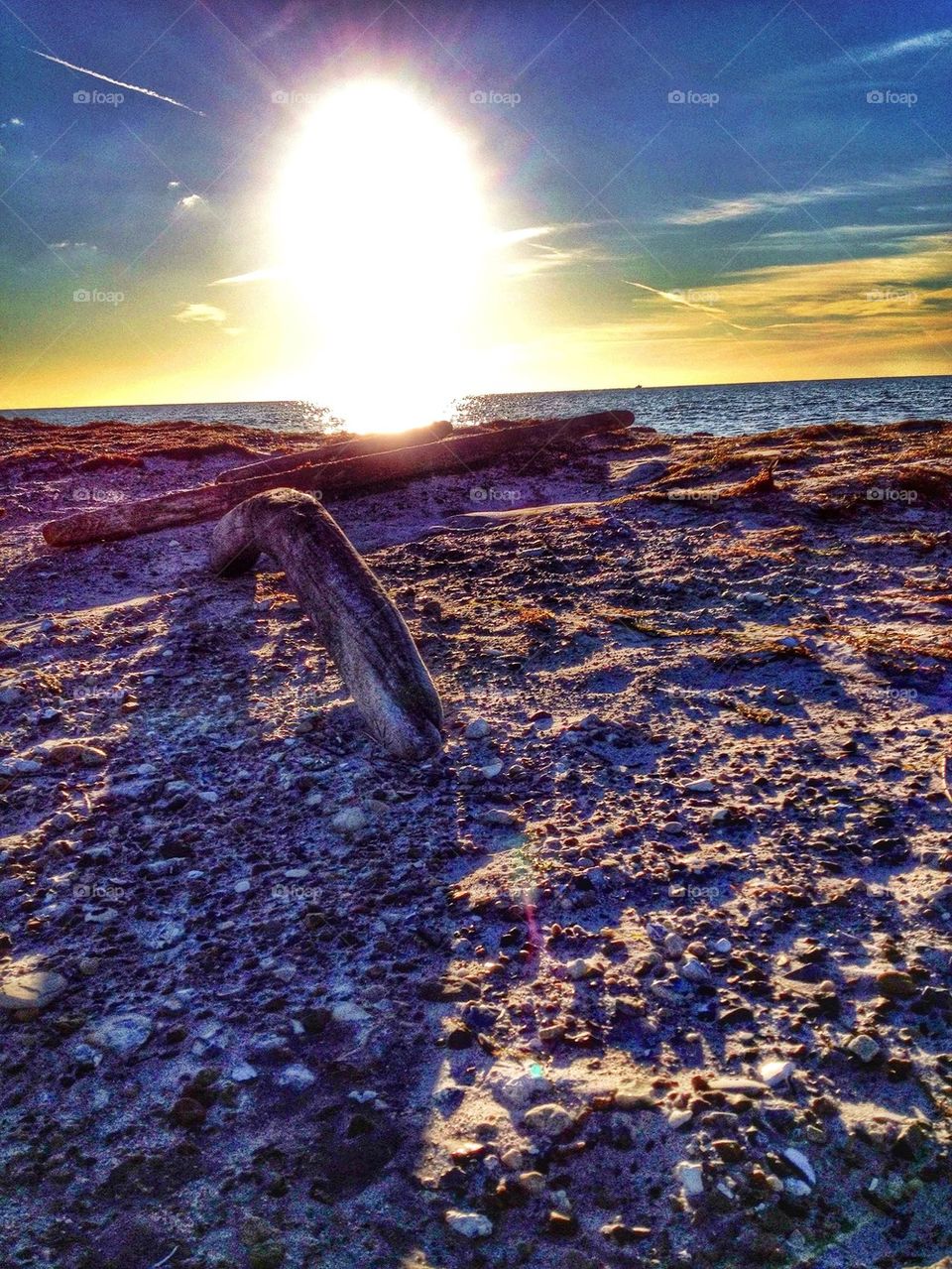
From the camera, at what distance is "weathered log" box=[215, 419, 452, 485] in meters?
12.5

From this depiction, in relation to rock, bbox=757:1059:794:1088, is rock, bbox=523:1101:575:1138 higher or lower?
lower

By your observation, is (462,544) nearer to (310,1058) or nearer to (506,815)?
(506,815)

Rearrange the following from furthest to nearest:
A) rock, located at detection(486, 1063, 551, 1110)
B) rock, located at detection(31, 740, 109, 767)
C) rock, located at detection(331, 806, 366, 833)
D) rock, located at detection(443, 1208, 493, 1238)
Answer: rock, located at detection(31, 740, 109, 767) → rock, located at detection(331, 806, 366, 833) → rock, located at detection(486, 1063, 551, 1110) → rock, located at detection(443, 1208, 493, 1238)

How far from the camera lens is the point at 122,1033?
2.91 metres

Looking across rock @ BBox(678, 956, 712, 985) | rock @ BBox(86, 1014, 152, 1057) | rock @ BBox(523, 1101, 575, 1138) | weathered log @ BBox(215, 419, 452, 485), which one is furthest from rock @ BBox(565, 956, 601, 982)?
weathered log @ BBox(215, 419, 452, 485)

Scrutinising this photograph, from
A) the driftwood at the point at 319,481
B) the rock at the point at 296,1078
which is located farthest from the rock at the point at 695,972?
the driftwood at the point at 319,481

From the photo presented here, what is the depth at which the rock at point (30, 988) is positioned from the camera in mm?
3018

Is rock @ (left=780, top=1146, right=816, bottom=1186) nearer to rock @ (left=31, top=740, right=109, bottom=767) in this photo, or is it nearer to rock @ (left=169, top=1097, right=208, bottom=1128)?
rock @ (left=169, top=1097, right=208, bottom=1128)

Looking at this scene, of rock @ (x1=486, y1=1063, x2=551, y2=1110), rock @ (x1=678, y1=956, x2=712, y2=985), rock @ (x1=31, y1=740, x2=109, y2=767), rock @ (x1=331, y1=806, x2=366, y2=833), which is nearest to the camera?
rock @ (x1=486, y1=1063, x2=551, y2=1110)

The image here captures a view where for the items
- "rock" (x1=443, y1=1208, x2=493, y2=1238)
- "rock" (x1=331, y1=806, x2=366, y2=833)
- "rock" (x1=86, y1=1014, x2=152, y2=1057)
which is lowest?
"rock" (x1=443, y1=1208, x2=493, y2=1238)

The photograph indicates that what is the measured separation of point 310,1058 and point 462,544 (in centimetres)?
723

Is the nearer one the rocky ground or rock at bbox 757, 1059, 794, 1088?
the rocky ground

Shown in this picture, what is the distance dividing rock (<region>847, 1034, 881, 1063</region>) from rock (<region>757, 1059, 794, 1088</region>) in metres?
0.22

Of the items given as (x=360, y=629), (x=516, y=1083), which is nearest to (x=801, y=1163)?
(x=516, y=1083)
